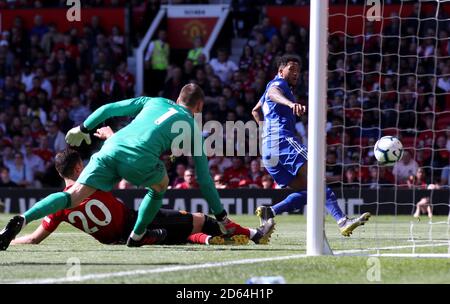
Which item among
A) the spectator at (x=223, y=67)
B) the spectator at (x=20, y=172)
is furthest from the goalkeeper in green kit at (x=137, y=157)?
the spectator at (x=223, y=67)

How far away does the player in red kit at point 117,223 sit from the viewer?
9.20 meters

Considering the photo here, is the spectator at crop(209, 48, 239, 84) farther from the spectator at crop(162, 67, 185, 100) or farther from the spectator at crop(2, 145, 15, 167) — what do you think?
the spectator at crop(2, 145, 15, 167)

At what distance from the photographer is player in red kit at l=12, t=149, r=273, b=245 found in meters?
9.20

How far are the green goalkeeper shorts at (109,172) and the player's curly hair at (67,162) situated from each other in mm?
900

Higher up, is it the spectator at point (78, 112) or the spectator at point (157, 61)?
the spectator at point (157, 61)

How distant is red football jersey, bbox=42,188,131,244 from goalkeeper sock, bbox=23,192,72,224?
763 mm

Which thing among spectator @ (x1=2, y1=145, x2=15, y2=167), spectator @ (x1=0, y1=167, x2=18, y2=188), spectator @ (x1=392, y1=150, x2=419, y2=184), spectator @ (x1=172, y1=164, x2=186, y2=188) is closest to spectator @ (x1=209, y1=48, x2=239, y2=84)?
spectator @ (x1=172, y1=164, x2=186, y2=188)

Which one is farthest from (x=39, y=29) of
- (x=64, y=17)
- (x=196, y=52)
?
(x=196, y=52)

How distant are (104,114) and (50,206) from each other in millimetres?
929

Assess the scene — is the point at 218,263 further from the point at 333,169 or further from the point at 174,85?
the point at 174,85

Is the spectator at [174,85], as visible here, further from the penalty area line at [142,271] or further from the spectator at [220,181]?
the penalty area line at [142,271]

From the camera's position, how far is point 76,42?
23.7 meters

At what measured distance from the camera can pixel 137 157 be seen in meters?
8.35
